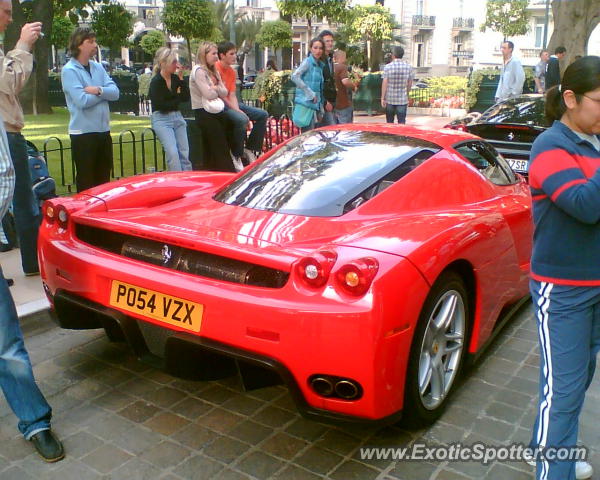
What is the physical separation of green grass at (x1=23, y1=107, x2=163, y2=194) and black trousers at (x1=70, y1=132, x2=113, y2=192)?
35.3 inches

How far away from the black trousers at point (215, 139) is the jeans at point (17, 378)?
556cm

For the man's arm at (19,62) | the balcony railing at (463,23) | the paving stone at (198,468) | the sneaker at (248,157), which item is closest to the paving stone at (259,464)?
the paving stone at (198,468)

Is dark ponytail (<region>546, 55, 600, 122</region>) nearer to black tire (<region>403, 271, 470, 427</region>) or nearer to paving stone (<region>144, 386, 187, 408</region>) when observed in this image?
black tire (<region>403, 271, 470, 427</region>)

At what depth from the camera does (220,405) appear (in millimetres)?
3504

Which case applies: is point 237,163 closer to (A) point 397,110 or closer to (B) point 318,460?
(A) point 397,110

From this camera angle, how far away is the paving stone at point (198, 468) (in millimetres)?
2877

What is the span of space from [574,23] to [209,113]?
15758 mm

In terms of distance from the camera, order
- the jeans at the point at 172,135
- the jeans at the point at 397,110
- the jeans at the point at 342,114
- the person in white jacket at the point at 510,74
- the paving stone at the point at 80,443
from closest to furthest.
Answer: the paving stone at the point at 80,443
the jeans at the point at 172,135
the jeans at the point at 342,114
the person in white jacket at the point at 510,74
the jeans at the point at 397,110

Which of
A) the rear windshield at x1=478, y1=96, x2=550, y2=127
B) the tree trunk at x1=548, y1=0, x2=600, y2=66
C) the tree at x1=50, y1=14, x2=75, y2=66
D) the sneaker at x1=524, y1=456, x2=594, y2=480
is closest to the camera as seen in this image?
the sneaker at x1=524, y1=456, x2=594, y2=480

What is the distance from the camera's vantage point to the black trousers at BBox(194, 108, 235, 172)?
8328mm

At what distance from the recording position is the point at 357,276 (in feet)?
9.00

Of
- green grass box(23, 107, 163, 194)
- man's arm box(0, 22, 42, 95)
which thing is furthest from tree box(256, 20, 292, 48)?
man's arm box(0, 22, 42, 95)

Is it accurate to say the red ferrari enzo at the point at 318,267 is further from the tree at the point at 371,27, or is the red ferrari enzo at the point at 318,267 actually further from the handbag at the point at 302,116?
the tree at the point at 371,27

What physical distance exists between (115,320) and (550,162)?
204 centimetres
